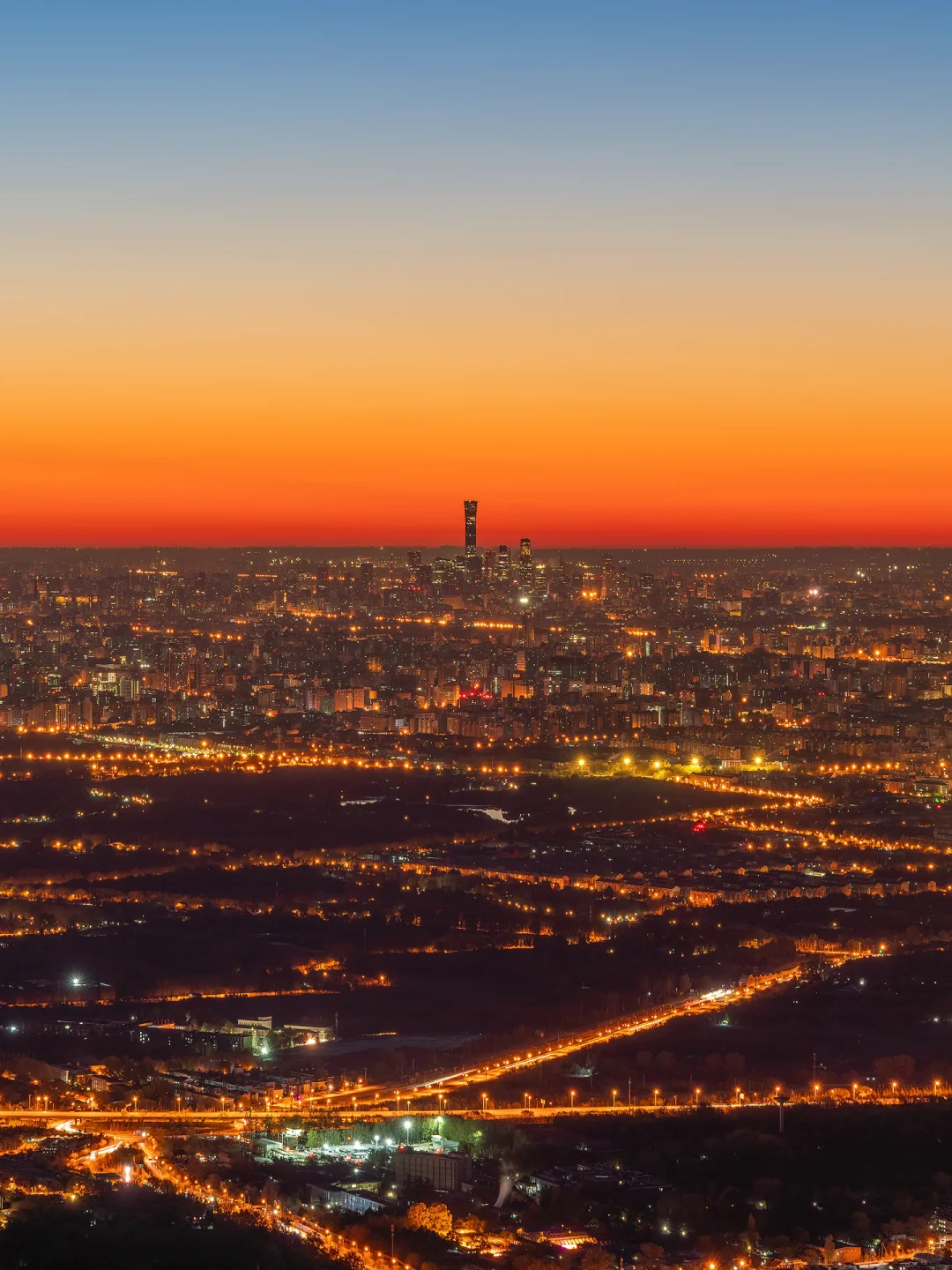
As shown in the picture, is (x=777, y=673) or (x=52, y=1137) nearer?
(x=52, y=1137)

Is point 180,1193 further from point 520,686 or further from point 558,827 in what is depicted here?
point 520,686

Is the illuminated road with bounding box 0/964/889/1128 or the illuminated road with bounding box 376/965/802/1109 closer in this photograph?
the illuminated road with bounding box 0/964/889/1128

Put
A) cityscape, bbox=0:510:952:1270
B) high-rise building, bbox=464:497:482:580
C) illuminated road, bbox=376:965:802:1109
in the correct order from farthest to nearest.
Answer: high-rise building, bbox=464:497:482:580
illuminated road, bbox=376:965:802:1109
cityscape, bbox=0:510:952:1270

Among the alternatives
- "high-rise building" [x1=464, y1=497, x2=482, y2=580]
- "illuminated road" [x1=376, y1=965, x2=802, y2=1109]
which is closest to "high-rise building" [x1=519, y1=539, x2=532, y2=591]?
"high-rise building" [x1=464, y1=497, x2=482, y2=580]

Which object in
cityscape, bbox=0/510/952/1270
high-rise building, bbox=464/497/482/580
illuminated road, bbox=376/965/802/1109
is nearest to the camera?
cityscape, bbox=0/510/952/1270

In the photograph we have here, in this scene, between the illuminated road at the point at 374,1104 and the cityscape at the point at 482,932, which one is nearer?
the cityscape at the point at 482,932

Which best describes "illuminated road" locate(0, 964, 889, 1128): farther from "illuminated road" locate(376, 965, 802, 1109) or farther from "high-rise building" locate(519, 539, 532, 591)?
"high-rise building" locate(519, 539, 532, 591)

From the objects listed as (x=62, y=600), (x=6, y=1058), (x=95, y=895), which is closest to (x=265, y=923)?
(x=95, y=895)

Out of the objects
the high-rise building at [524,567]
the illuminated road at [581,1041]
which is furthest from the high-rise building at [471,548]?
the illuminated road at [581,1041]

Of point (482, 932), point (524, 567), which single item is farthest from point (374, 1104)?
point (524, 567)

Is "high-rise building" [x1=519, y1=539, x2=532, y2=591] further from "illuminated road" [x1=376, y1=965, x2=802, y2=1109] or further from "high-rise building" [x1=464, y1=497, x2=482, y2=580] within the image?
"illuminated road" [x1=376, y1=965, x2=802, y2=1109]

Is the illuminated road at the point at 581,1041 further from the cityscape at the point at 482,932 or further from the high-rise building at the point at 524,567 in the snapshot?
the high-rise building at the point at 524,567
